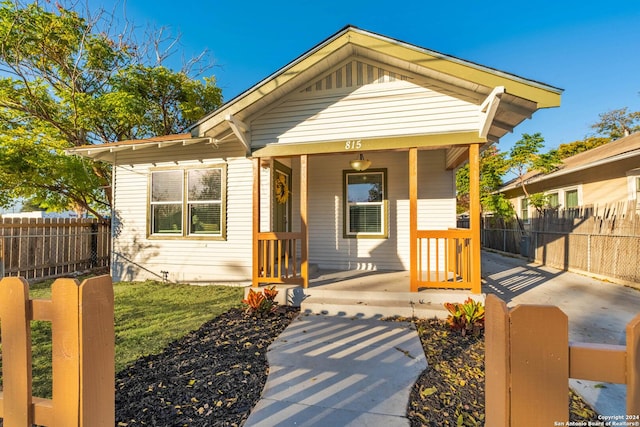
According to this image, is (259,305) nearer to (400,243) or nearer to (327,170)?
(400,243)

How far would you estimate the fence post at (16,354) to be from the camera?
1099 mm

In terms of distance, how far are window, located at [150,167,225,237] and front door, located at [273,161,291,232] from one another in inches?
47.9

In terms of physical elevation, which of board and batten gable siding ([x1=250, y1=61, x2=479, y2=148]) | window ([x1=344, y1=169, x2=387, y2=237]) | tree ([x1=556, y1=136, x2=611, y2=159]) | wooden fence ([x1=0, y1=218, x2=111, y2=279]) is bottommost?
wooden fence ([x1=0, y1=218, x2=111, y2=279])

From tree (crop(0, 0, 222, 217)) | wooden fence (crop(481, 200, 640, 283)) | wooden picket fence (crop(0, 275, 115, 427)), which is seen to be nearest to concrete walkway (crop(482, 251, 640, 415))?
wooden fence (crop(481, 200, 640, 283))

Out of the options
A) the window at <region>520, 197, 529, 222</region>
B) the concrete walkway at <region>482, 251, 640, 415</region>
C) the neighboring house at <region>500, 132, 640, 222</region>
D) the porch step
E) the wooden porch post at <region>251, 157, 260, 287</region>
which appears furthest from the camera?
the window at <region>520, 197, 529, 222</region>

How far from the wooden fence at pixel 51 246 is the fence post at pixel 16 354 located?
285 inches

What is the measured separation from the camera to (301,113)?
17.5 feet

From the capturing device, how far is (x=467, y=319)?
12.2 ft

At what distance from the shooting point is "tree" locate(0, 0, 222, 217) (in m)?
8.47

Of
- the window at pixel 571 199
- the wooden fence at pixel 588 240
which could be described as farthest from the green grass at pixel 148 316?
the window at pixel 571 199

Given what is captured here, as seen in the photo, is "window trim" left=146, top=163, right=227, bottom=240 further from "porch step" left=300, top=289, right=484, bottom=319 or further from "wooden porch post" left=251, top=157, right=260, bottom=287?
"porch step" left=300, top=289, right=484, bottom=319

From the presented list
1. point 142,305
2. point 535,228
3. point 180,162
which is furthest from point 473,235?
point 535,228

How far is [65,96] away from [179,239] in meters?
7.05

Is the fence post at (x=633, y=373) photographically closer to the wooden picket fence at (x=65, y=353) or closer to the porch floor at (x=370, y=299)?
the wooden picket fence at (x=65, y=353)
